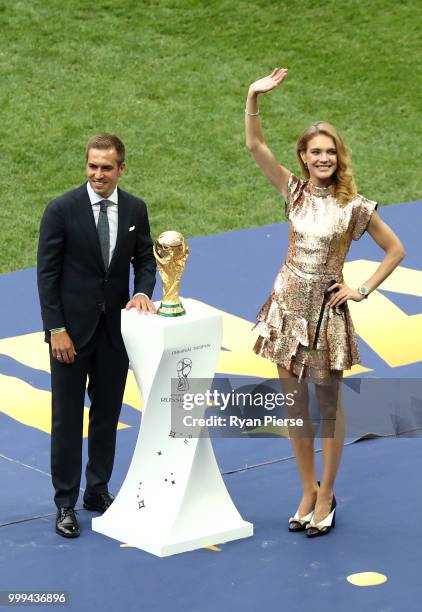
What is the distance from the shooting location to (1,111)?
1565cm

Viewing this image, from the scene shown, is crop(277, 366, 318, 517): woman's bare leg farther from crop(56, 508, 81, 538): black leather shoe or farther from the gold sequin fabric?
crop(56, 508, 81, 538): black leather shoe

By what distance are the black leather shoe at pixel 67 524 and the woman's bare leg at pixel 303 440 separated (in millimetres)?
1099

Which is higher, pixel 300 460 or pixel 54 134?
pixel 54 134

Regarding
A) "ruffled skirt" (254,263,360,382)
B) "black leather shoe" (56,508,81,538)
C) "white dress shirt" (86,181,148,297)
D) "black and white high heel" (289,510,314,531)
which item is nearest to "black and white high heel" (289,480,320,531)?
"black and white high heel" (289,510,314,531)

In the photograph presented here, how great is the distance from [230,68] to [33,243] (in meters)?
5.05

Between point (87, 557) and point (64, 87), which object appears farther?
point (64, 87)

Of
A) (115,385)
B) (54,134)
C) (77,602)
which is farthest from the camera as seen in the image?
(54,134)

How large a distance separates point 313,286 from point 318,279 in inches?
1.6

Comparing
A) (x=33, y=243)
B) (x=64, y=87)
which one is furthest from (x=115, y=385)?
(x=64, y=87)

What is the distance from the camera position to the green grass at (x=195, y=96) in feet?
46.5

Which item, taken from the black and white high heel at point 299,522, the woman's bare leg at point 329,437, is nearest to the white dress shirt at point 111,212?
the woman's bare leg at point 329,437

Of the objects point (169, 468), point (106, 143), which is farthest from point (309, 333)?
point (106, 143)

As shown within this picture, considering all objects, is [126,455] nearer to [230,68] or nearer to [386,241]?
[386,241]

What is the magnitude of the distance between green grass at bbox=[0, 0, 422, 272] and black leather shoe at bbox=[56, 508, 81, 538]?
5510 mm
